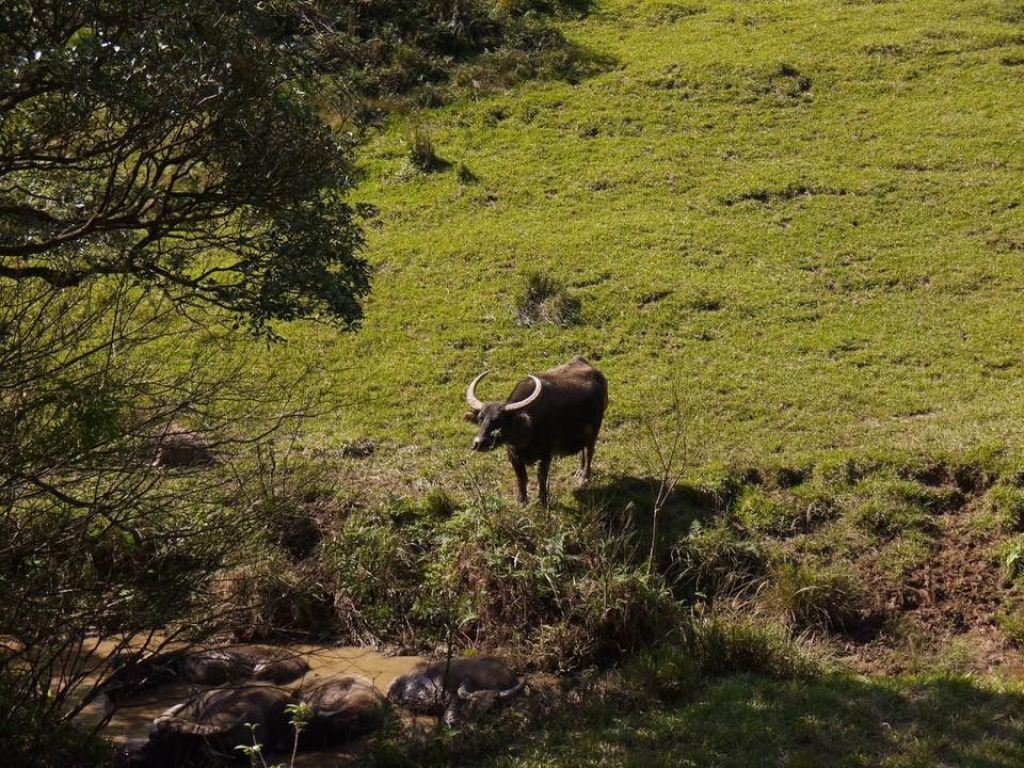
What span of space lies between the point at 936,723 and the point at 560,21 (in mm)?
22565

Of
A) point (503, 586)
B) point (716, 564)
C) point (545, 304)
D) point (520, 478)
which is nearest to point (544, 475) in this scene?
point (520, 478)

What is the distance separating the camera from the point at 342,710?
9.69m

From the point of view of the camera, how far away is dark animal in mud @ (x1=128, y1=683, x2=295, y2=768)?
9.07 m

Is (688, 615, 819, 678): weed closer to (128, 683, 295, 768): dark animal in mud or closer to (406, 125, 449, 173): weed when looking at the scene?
(128, 683, 295, 768): dark animal in mud

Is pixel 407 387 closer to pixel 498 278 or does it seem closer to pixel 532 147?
pixel 498 278

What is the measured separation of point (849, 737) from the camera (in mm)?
8625

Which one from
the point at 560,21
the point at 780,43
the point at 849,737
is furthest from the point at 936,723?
the point at 560,21

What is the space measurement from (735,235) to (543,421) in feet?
27.3

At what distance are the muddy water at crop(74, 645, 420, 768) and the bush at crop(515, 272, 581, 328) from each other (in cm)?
737

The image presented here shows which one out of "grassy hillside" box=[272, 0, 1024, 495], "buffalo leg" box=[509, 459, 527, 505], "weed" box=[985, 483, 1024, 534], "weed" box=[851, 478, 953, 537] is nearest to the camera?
"weed" box=[985, 483, 1024, 534]

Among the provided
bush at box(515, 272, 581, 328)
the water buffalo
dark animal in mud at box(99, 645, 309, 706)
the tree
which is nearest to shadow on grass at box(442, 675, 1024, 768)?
dark animal in mud at box(99, 645, 309, 706)

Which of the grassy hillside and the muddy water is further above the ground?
the grassy hillside

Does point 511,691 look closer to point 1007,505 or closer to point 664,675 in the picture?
point 664,675

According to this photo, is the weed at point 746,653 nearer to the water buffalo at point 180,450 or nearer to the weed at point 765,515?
the weed at point 765,515
